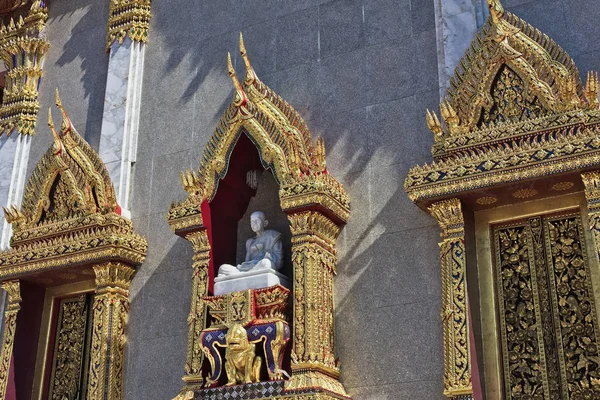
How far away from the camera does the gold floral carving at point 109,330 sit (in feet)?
32.4

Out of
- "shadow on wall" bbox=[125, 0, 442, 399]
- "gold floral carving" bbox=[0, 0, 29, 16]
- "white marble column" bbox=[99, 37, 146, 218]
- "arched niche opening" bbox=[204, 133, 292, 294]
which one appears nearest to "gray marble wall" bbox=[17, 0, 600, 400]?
"shadow on wall" bbox=[125, 0, 442, 399]

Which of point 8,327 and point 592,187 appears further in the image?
point 8,327

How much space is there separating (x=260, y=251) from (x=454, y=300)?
7.55ft

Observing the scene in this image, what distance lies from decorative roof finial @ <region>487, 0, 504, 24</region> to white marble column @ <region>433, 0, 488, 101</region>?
0.77 meters

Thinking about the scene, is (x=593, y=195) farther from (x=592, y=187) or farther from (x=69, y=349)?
(x=69, y=349)

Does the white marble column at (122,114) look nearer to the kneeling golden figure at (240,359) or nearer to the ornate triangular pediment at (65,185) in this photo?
the ornate triangular pediment at (65,185)

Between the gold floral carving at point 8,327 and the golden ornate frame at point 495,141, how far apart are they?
17.0 ft

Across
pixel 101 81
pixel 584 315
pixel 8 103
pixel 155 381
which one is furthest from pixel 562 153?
pixel 8 103

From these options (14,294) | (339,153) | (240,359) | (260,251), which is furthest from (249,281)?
(14,294)

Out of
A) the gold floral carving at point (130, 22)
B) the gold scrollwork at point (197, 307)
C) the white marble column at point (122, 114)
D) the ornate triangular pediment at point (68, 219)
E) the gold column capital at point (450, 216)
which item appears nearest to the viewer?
the gold column capital at point (450, 216)

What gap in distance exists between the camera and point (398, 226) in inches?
363

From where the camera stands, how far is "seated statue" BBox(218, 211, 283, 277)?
363 inches

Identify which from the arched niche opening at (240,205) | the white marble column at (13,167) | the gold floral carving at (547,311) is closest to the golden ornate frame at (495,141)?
the gold floral carving at (547,311)

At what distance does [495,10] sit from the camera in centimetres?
877
